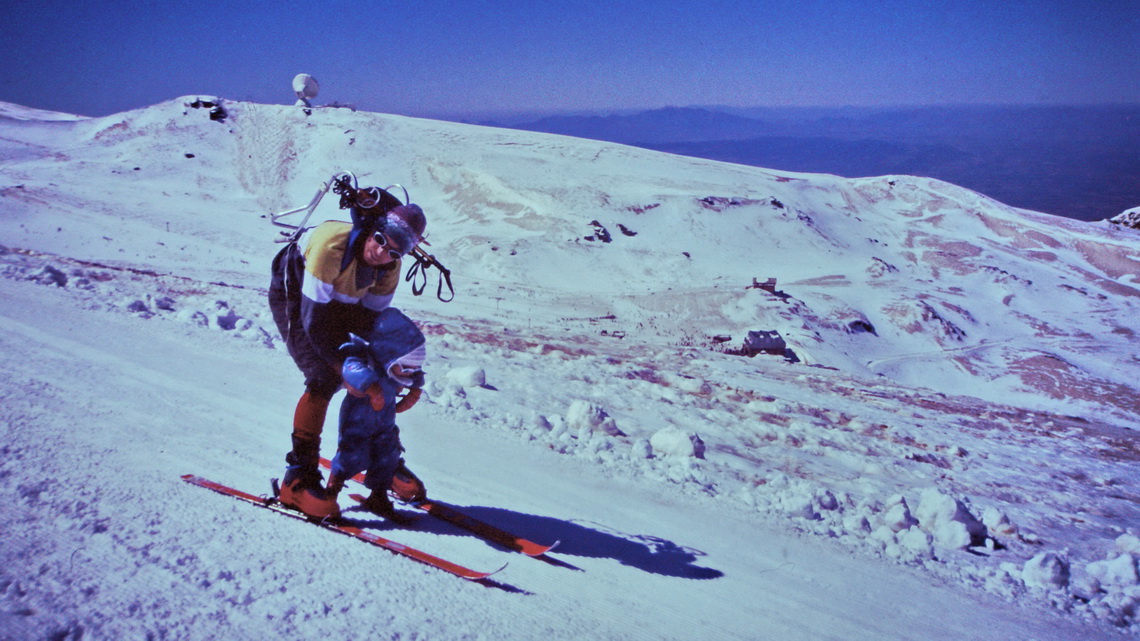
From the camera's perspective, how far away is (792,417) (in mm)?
8469

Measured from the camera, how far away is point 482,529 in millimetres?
3457

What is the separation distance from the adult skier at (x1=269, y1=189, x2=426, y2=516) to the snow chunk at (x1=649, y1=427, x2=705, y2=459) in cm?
306

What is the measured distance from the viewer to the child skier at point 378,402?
309 cm

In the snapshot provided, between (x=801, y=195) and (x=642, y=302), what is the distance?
18920 millimetres

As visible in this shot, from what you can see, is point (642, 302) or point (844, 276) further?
point (844, 276)

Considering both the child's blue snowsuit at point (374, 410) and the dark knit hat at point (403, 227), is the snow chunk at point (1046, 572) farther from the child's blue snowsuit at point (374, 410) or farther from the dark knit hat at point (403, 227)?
the dark knit hat at point (403, 227)

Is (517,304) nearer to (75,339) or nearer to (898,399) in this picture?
(898,399)

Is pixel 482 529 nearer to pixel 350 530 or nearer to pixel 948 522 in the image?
pixel 350 530

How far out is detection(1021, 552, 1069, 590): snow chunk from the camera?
13.4ft

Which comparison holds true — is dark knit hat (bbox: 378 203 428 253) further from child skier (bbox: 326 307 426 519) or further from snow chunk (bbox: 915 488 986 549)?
snow chunk (bbox: 915 488 986 549)

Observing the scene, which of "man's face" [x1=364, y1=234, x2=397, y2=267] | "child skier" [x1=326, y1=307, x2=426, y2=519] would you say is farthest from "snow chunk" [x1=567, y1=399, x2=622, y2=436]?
"man's face" [x1=364, y1=234, x2=397, y2=267]

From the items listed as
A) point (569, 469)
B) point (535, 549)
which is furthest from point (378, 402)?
point (569, 469)

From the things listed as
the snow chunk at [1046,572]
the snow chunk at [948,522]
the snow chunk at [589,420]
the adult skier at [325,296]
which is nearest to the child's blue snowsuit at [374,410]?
the adult skier at [325,296]

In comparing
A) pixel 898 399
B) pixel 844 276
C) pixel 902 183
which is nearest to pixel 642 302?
pixel 898 399
